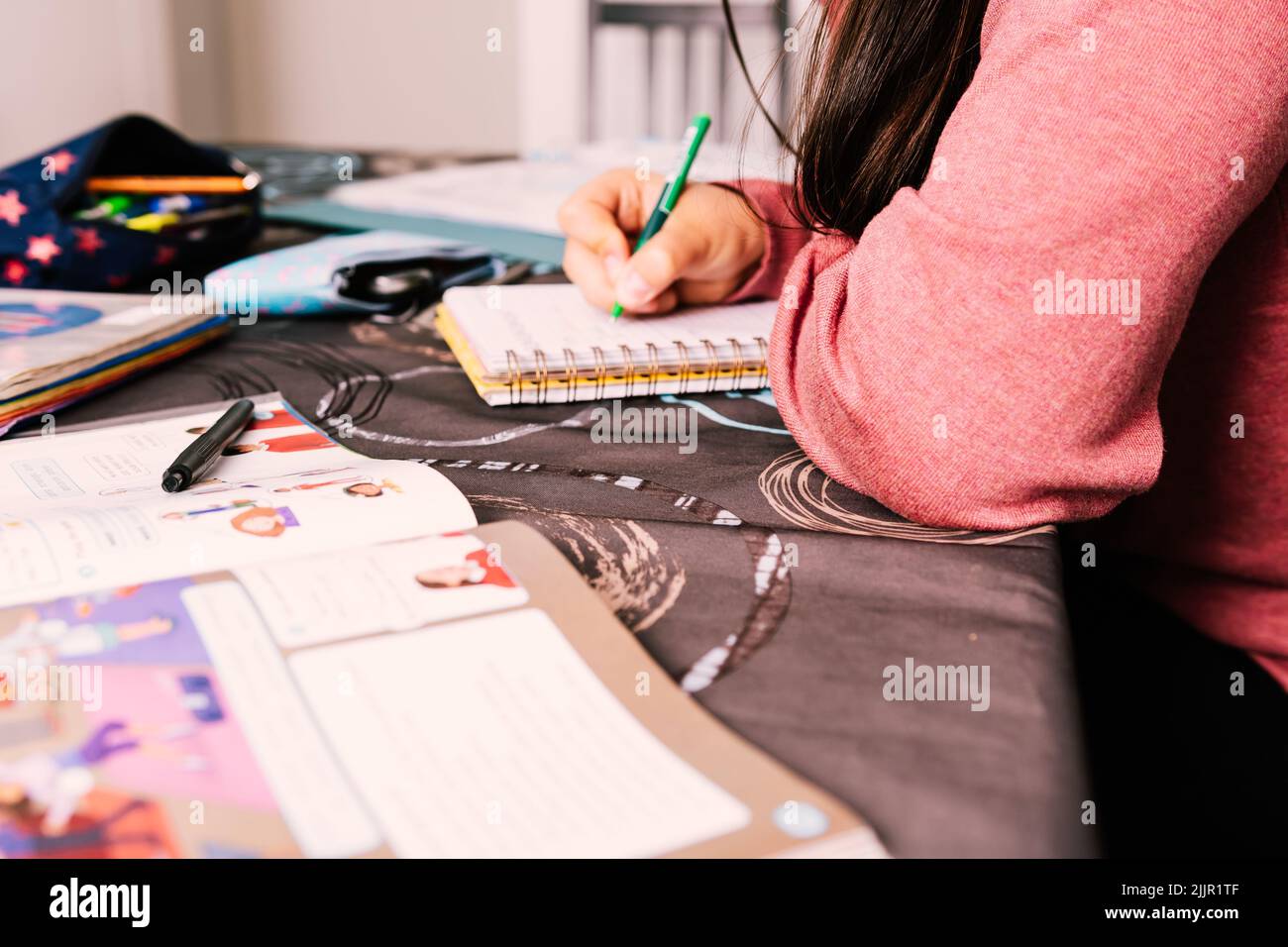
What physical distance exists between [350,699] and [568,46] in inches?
117

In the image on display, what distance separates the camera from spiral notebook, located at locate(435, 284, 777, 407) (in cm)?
65

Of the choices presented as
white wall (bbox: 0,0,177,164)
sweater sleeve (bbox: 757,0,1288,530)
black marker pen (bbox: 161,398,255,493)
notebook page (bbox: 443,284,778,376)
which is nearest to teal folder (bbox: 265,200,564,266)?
notebook page (bbox: 443,284,778,376)

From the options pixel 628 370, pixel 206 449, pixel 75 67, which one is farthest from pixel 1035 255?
pixel 75 67

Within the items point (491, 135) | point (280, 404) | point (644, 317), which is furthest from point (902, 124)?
point (491, 135)

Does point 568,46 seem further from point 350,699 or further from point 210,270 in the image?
point 350,699

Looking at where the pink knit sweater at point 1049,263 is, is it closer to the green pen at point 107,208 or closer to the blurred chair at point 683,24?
the green pen at point 107,208

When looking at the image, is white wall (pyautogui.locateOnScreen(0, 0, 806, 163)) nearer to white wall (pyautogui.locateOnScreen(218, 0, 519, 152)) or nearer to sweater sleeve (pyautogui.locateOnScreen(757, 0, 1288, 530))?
white wall (pyautogui.locateOnScreen(218, 0, 519, 152))

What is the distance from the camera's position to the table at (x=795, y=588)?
0.99 ft

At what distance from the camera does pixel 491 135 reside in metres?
3.23

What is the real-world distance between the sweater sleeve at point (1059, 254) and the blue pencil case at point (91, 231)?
0.68 m

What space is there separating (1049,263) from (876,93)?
0.64ft

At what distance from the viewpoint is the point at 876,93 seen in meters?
0.59

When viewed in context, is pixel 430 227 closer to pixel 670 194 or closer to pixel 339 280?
pixel 339 280

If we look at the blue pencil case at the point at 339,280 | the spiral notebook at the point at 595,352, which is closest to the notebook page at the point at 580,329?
the spiral notebook at the point at 595,352
